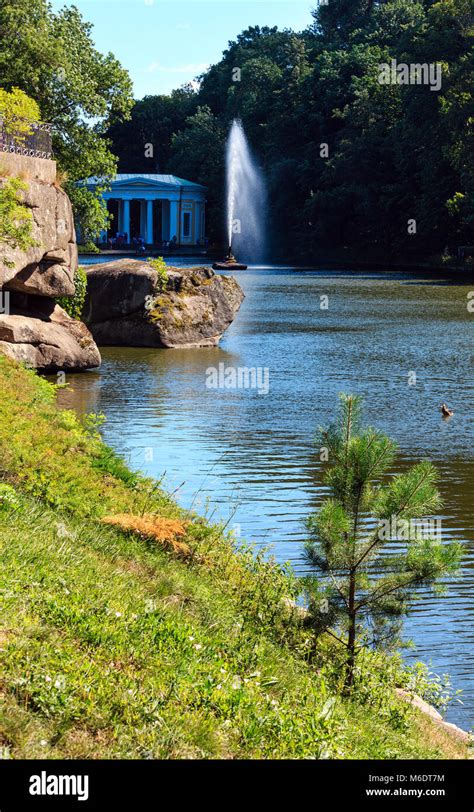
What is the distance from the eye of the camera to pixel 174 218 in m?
113

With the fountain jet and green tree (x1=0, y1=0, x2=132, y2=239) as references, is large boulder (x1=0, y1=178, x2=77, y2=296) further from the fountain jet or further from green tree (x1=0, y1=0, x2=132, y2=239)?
the fountain jet

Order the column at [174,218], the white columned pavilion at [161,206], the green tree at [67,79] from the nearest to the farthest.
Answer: the green tree at [67,79]
the white columned pavilion at [161,206]
the column at [174,218]

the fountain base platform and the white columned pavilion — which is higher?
the white columned pavilion

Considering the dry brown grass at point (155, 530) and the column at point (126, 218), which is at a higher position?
the column at point (126, 218)

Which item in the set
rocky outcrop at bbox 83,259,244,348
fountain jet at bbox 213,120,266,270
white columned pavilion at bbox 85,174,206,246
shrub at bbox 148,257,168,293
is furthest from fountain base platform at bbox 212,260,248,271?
shrub at bbox 148,257,168,293

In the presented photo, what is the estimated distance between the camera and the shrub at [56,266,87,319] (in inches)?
1081

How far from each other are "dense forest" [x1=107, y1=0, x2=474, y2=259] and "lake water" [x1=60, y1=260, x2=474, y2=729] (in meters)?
35.3

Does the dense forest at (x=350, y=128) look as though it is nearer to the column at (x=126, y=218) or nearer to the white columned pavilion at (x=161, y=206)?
the white columned pavilion at (x=161, y=206)

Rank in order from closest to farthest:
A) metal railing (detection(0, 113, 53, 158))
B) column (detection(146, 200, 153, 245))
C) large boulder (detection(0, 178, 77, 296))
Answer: metal railing (detection(0, 113, 53, 158)), large boulder (detection(0, 178, 77, 296)), column (detection(146, 200, 153, 245))

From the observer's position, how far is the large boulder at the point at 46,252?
21469mm

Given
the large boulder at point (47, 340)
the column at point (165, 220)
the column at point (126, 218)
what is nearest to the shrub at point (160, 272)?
the large boulder at point (47, 340)

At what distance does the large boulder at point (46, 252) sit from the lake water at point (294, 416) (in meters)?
1.98
